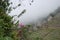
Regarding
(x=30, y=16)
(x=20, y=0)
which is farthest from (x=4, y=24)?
(x=30, y=16)

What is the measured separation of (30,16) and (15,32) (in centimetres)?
1455

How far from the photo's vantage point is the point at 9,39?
4.03 m

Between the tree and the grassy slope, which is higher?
the grassy slope

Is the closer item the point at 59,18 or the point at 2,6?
the point at 2,6

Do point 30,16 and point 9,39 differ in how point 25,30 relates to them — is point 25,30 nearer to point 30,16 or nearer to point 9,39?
point 9,39

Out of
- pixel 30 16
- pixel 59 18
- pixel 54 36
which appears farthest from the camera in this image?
pixel 30 16

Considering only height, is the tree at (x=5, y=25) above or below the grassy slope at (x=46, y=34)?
below

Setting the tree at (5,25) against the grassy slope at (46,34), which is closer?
the tree at (5,25)

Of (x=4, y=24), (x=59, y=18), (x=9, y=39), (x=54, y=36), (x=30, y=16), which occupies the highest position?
(x=30, y=16)

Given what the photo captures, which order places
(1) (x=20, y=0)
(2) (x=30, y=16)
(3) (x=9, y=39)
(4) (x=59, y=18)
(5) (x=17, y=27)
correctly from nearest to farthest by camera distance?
1. (3) (x=9, y=39)
2. (5) (x=17, y=27)
3. (1) (x=20, y=0)
4. (4) (x=59, y=18)
5. (2) (x=30, y=16)

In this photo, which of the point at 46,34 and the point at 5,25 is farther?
the point at 46,34

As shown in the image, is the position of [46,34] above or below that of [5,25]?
above

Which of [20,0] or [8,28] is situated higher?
[20,0]

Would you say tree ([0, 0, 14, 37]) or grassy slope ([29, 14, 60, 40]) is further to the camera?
grassy slope ([29, 14, 60, 40])
